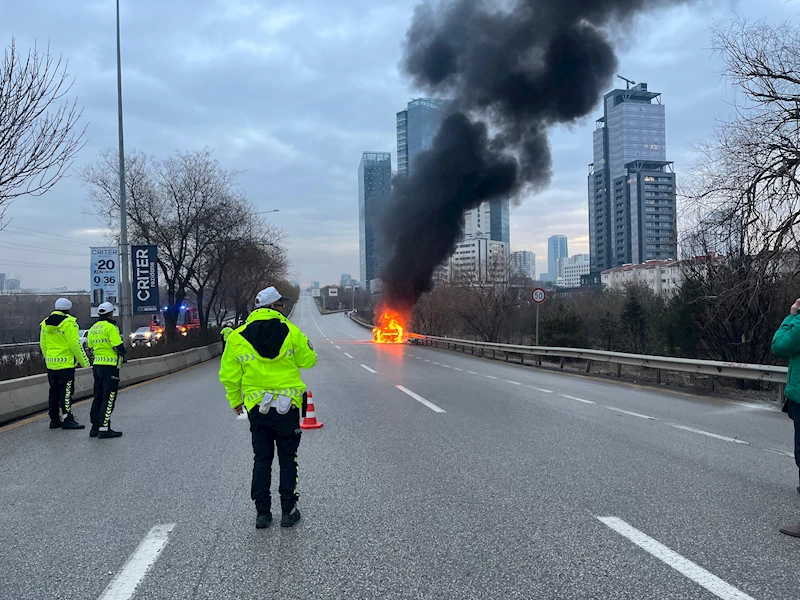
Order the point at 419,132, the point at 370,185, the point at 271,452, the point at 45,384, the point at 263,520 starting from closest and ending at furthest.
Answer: the point at 263,520 → the point at 271,452 → the point at 45,384 → the point at 419,132 → the point at 370,185

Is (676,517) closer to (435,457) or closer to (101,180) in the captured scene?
(435,457)

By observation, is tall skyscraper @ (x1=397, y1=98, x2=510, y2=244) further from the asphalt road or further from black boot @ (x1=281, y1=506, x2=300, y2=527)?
black boot @ (x1=281, y1=506, x2=300, y2=527)

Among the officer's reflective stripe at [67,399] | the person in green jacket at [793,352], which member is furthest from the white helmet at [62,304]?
the person in green jacket at [793,352]

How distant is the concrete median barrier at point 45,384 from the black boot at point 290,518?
6.92m

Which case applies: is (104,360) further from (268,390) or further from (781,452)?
(781,452)

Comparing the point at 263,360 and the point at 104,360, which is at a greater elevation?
the point at 263,360

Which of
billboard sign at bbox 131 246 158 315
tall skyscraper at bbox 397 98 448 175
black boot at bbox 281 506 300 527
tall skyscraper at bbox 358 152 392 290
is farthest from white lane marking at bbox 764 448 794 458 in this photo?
tall skyscraper at bbox 358 152 392 290

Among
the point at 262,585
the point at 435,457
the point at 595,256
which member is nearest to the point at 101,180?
the point at 435,457

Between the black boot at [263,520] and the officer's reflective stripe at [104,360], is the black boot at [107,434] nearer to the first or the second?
the officer's reflective stripe at [104,360]

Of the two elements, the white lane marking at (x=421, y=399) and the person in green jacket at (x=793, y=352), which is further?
the white lane marking at (x=421, y=399)

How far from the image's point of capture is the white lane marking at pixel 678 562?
10.2 ft

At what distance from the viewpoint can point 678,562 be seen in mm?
3500

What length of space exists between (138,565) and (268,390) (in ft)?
4.33

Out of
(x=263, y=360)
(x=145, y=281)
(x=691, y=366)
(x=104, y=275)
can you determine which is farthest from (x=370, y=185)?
(x=263, y=360)
